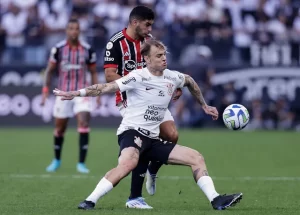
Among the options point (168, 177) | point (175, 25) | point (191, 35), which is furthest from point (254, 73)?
point (168, 177)

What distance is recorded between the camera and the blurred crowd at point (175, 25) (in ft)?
80.1

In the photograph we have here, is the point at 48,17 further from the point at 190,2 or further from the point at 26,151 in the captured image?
the point at 26,151

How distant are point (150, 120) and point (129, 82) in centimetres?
53

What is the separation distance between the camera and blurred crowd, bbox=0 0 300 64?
24406 millimetres

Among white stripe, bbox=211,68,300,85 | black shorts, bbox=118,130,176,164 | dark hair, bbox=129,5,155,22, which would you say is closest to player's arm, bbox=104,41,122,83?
dark hair, bbox=129,5,155,22

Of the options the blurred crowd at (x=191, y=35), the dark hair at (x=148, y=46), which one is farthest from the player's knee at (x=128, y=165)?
the blurred crowd at (x=191, y=35)

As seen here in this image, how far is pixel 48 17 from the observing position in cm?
2550

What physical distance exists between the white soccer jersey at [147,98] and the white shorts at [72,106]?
5.08 m

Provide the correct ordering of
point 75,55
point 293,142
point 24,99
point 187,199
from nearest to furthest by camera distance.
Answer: point 187,199 < point 75,55 < point 293,142 < point 24,99

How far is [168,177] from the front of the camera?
513 inches

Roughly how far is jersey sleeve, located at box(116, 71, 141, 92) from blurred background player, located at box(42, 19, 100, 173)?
5286 millimetres

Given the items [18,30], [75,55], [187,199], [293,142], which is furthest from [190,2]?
[187,199]

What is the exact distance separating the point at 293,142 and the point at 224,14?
7.01m

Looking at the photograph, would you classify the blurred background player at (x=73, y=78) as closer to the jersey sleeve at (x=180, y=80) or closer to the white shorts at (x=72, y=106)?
the white shorts at (x=72, y=106)
